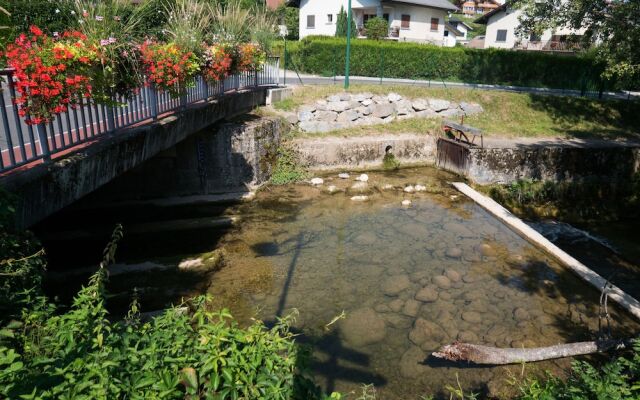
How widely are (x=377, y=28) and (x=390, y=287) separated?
30.6 meters

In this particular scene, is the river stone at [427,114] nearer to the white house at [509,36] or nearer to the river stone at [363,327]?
the river stone at [363,327]

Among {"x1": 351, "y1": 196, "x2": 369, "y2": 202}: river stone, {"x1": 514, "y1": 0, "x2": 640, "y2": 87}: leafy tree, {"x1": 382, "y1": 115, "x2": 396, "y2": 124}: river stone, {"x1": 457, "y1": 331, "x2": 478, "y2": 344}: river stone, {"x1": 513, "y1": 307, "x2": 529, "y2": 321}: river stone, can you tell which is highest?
{"x1": 514, "y1": 0, "x2": 640, "y2": 87}: leafy tree

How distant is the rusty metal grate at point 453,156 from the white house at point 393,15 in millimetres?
22765

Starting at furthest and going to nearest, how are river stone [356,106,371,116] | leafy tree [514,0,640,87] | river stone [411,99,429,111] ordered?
river stone [411,99,429,111] → river stone [356,106,371,116] → leafy tree [514,0,640,87]

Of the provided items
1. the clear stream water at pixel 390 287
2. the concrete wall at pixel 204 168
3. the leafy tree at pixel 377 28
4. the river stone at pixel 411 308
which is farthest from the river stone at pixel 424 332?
the leafy tree at pixel 377 28

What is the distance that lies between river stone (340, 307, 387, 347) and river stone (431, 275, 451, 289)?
178 cm

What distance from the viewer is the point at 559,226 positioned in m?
13.1

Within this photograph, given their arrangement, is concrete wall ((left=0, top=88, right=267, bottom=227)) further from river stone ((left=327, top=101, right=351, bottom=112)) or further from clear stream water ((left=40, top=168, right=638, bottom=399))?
river stone ((left=327, top=101, right=351, bottom=112))

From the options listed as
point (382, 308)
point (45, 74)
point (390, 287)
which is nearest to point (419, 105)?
point (390, 287)

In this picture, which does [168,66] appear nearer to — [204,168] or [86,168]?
[86,168]

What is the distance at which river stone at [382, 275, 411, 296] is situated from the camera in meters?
8.33

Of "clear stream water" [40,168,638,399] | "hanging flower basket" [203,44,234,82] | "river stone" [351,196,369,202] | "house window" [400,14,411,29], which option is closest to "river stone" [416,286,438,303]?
"clear stream water" [40,168,638,399]

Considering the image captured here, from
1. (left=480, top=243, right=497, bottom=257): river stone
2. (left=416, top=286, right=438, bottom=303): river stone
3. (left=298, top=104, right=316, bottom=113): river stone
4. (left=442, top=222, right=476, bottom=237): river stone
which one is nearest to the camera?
(left=416, top=286, right=438, bottom=303): river stone

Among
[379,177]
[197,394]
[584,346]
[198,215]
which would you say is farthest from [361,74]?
[197,394]
